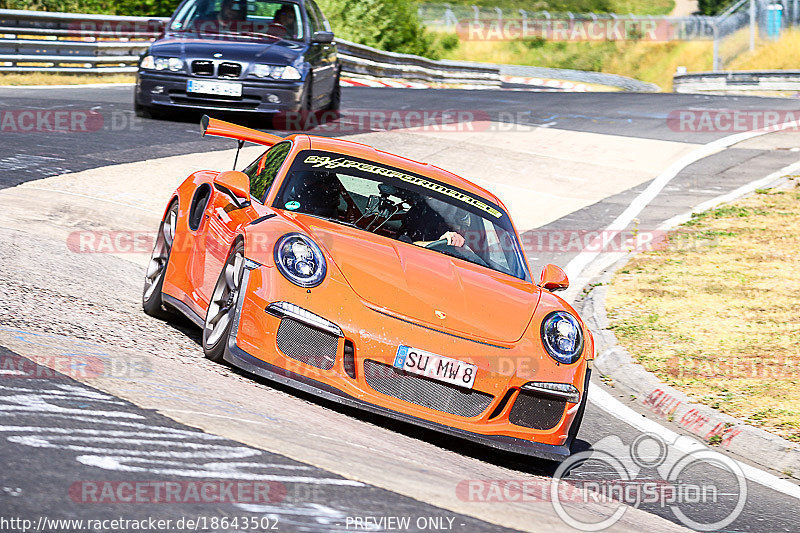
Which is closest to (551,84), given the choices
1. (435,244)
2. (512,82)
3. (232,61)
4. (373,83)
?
(512,82)

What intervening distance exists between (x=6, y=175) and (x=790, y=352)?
735cm

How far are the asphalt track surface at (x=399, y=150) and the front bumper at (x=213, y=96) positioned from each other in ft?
1.47

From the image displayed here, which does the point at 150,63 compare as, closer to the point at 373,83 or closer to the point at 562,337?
the point at 562,337

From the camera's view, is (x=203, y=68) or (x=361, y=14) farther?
(x=361, y=14)

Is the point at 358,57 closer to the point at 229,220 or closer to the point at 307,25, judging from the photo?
the point at 307,25

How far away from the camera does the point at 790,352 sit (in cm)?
833

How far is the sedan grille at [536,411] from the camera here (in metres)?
5.46

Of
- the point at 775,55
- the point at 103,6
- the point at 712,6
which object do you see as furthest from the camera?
the point at 712,6

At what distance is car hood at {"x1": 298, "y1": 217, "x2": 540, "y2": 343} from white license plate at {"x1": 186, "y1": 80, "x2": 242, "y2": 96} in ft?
28.3

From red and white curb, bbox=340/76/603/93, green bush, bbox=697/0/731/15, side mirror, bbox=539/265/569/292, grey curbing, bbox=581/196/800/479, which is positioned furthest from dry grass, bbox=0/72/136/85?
green bush, bbox=697/0/731/15

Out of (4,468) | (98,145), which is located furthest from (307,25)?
(4,468)

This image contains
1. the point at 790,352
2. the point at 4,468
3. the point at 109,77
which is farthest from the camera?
the point at 109,77

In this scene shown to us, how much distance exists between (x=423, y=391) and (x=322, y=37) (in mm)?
10648

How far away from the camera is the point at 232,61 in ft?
47.4
